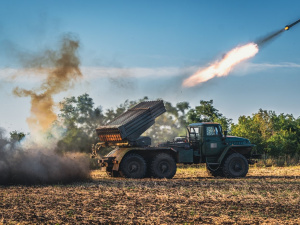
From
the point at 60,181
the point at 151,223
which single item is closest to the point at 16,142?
the point at 60,181

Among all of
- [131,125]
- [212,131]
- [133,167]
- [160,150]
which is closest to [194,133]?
[212,131]

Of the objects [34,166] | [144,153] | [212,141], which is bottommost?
[34,166]

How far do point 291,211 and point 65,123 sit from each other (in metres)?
37.0

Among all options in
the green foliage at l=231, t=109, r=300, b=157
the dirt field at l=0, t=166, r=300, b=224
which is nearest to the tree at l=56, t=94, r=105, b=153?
the green foliage at l=231, t=109, r=300, b=157

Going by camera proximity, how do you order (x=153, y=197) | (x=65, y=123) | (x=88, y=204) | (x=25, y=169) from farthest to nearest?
(x=65, y=123) → (x=25, y=169) → (x=153, y=197) → (x=88, y=204)

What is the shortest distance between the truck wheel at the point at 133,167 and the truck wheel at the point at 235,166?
15.2ft

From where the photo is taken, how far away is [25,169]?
22.0 meters

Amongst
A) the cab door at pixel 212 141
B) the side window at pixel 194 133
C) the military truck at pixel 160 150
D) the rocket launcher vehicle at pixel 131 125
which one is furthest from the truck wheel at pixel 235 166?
the rocket launcher vehicle at pixel 131 125

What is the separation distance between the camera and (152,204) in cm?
1471

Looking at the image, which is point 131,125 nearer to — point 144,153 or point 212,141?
point 144,153

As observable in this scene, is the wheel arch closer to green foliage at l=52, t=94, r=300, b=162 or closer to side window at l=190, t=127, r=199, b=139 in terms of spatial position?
side window at l=190, t=127, r=199, b=139

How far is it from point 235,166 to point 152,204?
11885 mm

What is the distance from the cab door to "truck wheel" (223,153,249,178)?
792 millimetres

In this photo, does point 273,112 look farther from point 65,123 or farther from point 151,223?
point 151,223
